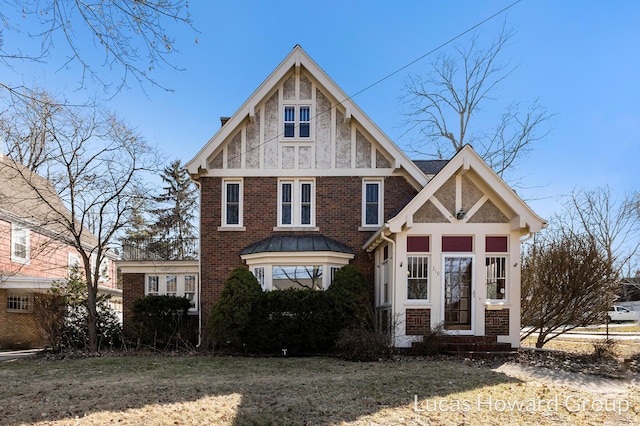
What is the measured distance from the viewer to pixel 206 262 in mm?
14633

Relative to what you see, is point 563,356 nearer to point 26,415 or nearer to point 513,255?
point 513,255

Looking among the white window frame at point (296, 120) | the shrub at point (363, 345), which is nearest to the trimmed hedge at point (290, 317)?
the shrub at point (363, 345)

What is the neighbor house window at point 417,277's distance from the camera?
12.2 meters

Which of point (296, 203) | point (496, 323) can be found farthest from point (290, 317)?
point (496, 323)

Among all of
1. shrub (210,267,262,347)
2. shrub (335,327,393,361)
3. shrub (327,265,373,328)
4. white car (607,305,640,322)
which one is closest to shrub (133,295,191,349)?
shrub (210,267,262,347)

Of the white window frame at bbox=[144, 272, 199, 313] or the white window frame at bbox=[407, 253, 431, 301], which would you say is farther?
the white window frame at bbox=[144, 272, 199, 313]

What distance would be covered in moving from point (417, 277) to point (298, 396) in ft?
19.9

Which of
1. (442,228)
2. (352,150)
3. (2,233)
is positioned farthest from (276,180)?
(2,233)

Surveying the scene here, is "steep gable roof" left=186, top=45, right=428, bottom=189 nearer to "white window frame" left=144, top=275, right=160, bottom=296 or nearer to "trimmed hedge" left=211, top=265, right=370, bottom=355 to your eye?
"white window frame" left=144, top=275, right=160, bottom=296

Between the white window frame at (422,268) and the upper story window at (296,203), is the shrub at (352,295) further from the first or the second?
the upper story window at (296,203)

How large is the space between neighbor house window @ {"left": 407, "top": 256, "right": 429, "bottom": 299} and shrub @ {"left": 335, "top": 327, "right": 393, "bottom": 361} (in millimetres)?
1618

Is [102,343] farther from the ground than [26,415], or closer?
closer

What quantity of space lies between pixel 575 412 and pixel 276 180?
10.6 m

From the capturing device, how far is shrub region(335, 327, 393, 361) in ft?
35.6
